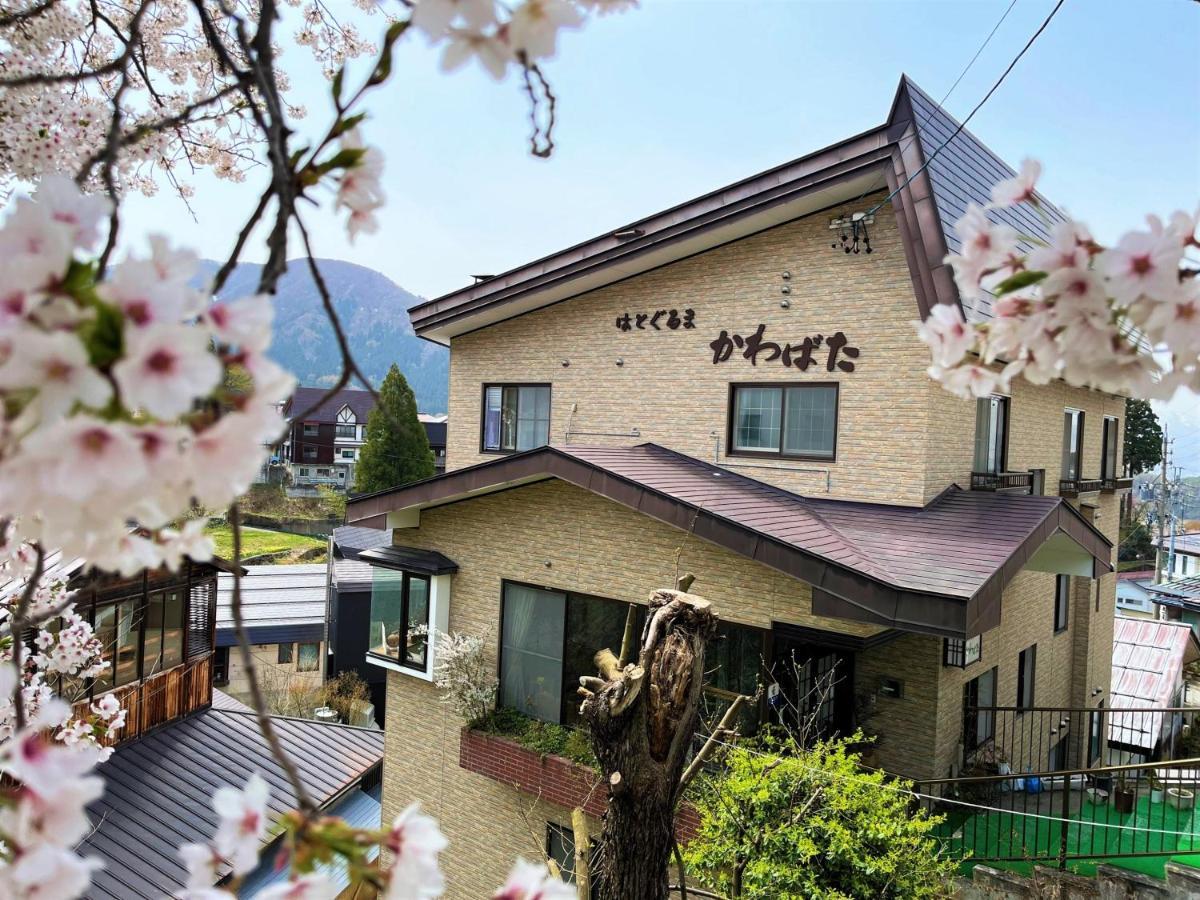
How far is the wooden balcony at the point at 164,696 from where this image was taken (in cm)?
1206

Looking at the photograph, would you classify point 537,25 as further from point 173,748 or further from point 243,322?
point 173,748

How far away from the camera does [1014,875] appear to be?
6512mm

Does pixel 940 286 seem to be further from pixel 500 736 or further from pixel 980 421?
pixel 500 736

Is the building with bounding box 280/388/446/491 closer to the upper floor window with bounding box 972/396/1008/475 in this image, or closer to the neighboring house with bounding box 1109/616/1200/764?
the neighboring house with bounding box 1109/616/1200/764

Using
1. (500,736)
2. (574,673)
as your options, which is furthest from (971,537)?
(500,736)

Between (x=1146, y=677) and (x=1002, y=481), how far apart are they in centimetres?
1199

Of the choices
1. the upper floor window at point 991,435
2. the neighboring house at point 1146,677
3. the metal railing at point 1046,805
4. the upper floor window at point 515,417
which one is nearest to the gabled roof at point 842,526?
the upper floor window at point 991,435

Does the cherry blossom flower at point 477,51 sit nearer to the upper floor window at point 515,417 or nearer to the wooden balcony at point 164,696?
the upper floor window at point 515,417

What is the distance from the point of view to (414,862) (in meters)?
1.10

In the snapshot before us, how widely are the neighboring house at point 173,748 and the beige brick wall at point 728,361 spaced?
5.63 meters

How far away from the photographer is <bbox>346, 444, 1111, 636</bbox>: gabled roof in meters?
6.58

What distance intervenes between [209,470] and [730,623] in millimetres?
7648

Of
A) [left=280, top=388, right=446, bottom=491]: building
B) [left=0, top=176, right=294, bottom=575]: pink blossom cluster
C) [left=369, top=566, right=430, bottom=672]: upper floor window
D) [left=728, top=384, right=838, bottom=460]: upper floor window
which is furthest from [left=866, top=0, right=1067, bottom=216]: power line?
[left=280, top=388, right=446, bottom=491]: building

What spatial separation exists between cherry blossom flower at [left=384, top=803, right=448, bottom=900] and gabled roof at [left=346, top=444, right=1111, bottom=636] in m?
5.99
